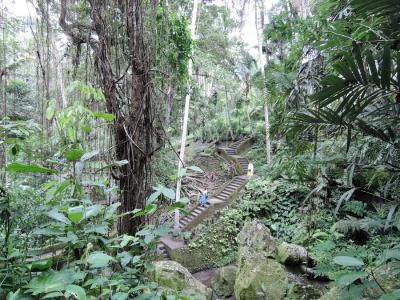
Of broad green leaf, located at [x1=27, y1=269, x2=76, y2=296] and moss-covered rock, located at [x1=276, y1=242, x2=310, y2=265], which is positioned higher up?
broad green leaf, located at [x1=27, y1=269, x2=76, y2=296]

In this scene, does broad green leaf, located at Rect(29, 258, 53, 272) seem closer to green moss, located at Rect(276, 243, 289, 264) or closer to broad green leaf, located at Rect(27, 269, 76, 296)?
broad green leaf, located at Rect(27, 269, 76, 296)

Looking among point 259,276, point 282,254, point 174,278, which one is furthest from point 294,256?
point 174,278

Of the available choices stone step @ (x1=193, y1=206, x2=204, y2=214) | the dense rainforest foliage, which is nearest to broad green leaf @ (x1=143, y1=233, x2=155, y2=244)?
the dense rainforest foliage

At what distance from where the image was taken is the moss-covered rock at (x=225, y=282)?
218 inches

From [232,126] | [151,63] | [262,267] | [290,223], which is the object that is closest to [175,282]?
[262,267]

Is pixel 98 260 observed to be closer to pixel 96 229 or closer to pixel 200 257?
pixel 96 229

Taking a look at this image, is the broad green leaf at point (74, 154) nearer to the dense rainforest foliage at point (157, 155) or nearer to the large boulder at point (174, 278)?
the dense rainforest foliage at point (157, 155)

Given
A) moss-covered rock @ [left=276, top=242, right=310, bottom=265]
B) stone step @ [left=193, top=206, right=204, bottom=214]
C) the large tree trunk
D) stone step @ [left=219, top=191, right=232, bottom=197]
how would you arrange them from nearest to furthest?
1. the large tree trunk
2. moss-covered rock @ [left=276, top=242, right=310, bottom=265]
3. stone step @ [left=193, top=206, right=204, bottom=214]
4. stone step @ [left=219, top=191, right=232, bottom=197]

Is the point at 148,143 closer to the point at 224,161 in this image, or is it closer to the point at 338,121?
the point at 338,121

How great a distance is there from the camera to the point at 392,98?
216 cm

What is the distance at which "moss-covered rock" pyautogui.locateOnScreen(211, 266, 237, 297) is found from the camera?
18.2 feet

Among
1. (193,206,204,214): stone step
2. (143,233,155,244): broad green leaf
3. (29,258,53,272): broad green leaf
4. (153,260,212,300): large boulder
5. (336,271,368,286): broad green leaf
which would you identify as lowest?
(193,206,204,214): stone step

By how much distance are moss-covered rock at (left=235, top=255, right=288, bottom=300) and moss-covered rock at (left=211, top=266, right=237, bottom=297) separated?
0.75 metres

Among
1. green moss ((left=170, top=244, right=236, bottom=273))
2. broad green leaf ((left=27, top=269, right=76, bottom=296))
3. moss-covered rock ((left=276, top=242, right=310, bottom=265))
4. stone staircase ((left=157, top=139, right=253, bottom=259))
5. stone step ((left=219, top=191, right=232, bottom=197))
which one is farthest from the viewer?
stone step ((left=219, top=191, right=232, bottom=197))
